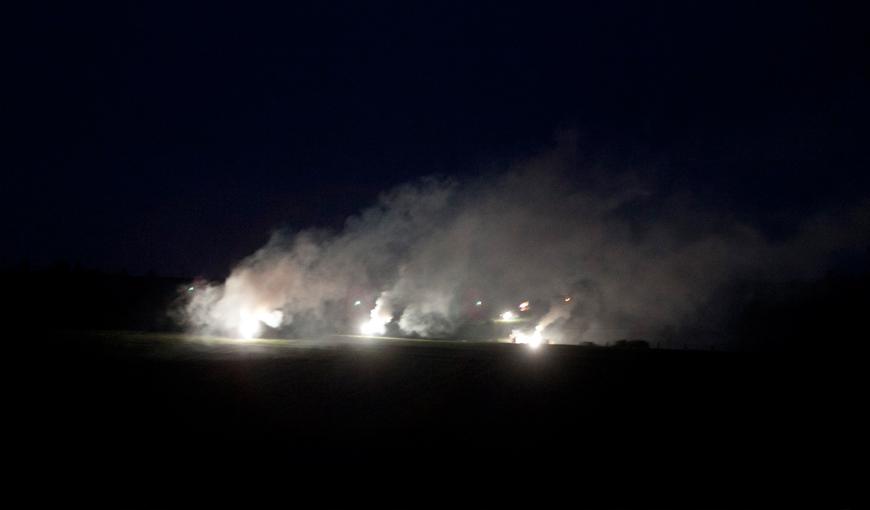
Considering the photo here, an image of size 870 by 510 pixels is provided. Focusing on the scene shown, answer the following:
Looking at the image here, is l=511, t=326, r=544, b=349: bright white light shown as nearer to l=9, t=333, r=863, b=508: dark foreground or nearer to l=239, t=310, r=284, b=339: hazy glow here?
l=239, t=310, r=284, b=339: hazy glow

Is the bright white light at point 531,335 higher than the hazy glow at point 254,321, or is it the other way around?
the hazy glow at point 254,321

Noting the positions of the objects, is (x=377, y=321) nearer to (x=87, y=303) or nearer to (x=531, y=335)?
(x=531, y=335)

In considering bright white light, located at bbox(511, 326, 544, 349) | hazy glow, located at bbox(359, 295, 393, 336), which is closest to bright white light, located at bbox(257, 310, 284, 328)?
hazy glow, located at bbox(359, 295, 393, 336)

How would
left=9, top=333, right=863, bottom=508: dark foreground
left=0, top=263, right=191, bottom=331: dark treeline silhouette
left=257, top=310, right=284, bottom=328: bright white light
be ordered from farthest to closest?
left=0, top=263, right=191, bottom=331: dark treeline silhouette
left=257, top=310, right=284, bottom=328: bright white light
left=9, top=333, right=863, bottom=508: dark foreground

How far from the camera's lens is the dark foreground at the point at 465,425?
7.80 m

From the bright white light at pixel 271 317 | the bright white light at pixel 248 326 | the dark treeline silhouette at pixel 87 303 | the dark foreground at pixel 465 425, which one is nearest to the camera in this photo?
the dark foreground at pixel 465 425

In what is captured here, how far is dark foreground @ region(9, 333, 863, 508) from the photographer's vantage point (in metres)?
7.80

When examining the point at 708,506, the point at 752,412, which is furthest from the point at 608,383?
the point at 708,506

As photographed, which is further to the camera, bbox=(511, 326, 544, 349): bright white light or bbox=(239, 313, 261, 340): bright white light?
bbox=(511, 326, 544, 349): bright white light

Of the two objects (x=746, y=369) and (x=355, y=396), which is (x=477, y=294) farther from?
(x=355, y=396)

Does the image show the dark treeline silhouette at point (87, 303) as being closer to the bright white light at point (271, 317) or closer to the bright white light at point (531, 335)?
the bright white light at point (271, 317)

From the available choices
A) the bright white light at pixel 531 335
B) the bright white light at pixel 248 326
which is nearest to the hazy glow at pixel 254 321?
the bright white light at pixel 248 326

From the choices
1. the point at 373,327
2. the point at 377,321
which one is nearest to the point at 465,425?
the point at 373,327

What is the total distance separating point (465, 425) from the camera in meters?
10.7
